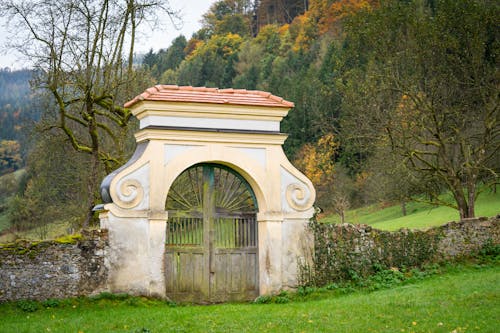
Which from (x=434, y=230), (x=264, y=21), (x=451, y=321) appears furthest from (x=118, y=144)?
(x=264, y=21)

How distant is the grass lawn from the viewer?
36.7ft

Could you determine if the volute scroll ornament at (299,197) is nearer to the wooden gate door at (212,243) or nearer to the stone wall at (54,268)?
the wooden gate door at (212,243)

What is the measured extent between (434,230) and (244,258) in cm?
500

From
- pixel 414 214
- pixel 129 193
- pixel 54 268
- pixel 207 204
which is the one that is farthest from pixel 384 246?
pixel 414 214

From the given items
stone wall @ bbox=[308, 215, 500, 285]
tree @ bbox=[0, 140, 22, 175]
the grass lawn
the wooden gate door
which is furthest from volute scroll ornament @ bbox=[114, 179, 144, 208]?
tree @ bbox=[0, 140, 22, 175]

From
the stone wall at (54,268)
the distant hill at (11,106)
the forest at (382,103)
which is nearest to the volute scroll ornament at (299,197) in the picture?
the stone wall at (54,268)

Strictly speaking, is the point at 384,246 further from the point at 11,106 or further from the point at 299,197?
the point at 11,106

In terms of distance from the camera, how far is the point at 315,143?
57969mm

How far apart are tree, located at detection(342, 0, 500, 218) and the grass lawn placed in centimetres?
958

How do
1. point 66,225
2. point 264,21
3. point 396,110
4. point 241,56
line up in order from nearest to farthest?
point 396,110 < point 66,225 < point 241,56 < point 264,21

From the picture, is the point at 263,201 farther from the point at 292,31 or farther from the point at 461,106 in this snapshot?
the point at 292,31

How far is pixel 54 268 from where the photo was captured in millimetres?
13789

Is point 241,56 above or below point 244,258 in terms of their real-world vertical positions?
above

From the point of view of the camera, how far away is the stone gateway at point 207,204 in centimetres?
1453
